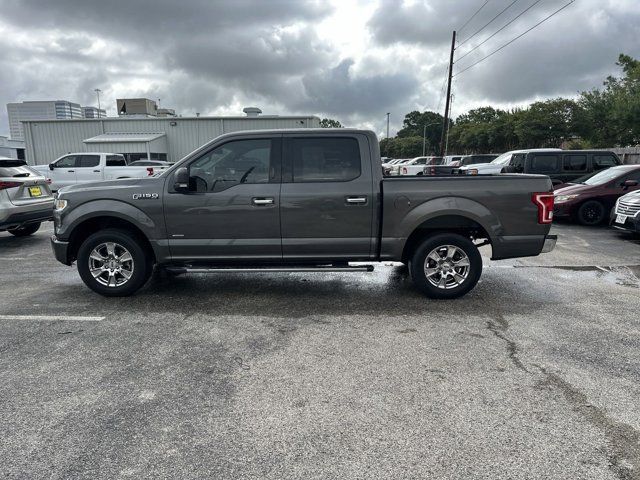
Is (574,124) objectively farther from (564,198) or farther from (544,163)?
(564,198)

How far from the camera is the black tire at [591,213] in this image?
1137 centimetres

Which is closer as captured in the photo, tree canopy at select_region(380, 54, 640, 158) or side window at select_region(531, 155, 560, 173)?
side window at select_region(531, 155, 560, 173)

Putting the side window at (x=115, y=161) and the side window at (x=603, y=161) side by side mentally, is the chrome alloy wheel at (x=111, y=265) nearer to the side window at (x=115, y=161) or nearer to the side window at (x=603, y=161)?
the side window at (x=603, y=161)

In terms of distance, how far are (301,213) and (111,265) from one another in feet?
7.89

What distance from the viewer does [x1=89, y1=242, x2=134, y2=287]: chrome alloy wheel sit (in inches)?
219

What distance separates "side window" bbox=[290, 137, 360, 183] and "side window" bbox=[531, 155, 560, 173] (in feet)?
36.2

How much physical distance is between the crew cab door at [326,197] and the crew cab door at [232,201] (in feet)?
0.49

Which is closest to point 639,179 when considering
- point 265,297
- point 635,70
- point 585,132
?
point 265,297

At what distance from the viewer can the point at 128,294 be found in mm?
5621

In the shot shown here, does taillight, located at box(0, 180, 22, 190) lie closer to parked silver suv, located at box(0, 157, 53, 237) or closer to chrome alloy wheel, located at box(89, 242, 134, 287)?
parked silver suv, located at box(0, 157, 53, 237)

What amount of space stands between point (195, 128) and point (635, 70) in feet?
88.1

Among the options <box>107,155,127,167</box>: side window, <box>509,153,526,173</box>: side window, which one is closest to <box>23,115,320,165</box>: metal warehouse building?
<box>107,155,127,167</box>: side window

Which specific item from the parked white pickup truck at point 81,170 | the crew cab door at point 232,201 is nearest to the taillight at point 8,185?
the crew cab door at point 232,201

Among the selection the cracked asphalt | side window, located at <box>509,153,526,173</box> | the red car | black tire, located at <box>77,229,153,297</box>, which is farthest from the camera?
side window, located at <box>509,153,526,173</box>
